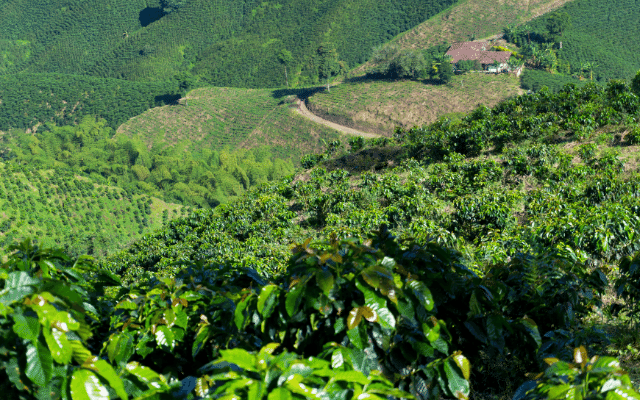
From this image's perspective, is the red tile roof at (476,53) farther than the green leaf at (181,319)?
Yes

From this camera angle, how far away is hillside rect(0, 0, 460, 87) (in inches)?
3095

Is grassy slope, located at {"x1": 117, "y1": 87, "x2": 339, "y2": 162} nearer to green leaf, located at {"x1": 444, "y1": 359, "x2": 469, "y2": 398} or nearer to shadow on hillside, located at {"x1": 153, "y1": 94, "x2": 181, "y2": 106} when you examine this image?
shadow on hillside, located at {"x1": 153, "y1": 94, "x2": 181, "y2": 106}

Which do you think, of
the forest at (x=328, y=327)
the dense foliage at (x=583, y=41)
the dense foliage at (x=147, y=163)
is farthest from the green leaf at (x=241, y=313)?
the dense foliage at (x=583, y=41)

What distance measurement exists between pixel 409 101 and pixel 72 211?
122 ft

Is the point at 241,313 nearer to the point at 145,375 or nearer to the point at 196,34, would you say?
the point at 145,375

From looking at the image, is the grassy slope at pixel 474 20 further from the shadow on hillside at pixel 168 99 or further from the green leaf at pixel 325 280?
the green leaf at pixel 325 280

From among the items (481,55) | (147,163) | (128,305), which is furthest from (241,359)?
(481,55)

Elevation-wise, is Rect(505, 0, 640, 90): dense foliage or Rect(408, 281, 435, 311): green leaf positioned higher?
Rect(408, 281, 435, 311): green leaf

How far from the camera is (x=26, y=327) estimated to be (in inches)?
69.2

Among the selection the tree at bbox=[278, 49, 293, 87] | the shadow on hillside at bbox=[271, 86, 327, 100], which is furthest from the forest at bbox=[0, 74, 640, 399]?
the tree at bbox=[278, 49, 293, 87]

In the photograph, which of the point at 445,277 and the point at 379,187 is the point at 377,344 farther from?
the point at 379,187

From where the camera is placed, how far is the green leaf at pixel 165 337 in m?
2.45

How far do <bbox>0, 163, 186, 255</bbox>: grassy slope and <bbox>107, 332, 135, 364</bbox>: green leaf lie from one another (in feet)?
124

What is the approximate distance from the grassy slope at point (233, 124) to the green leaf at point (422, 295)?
4990cm
